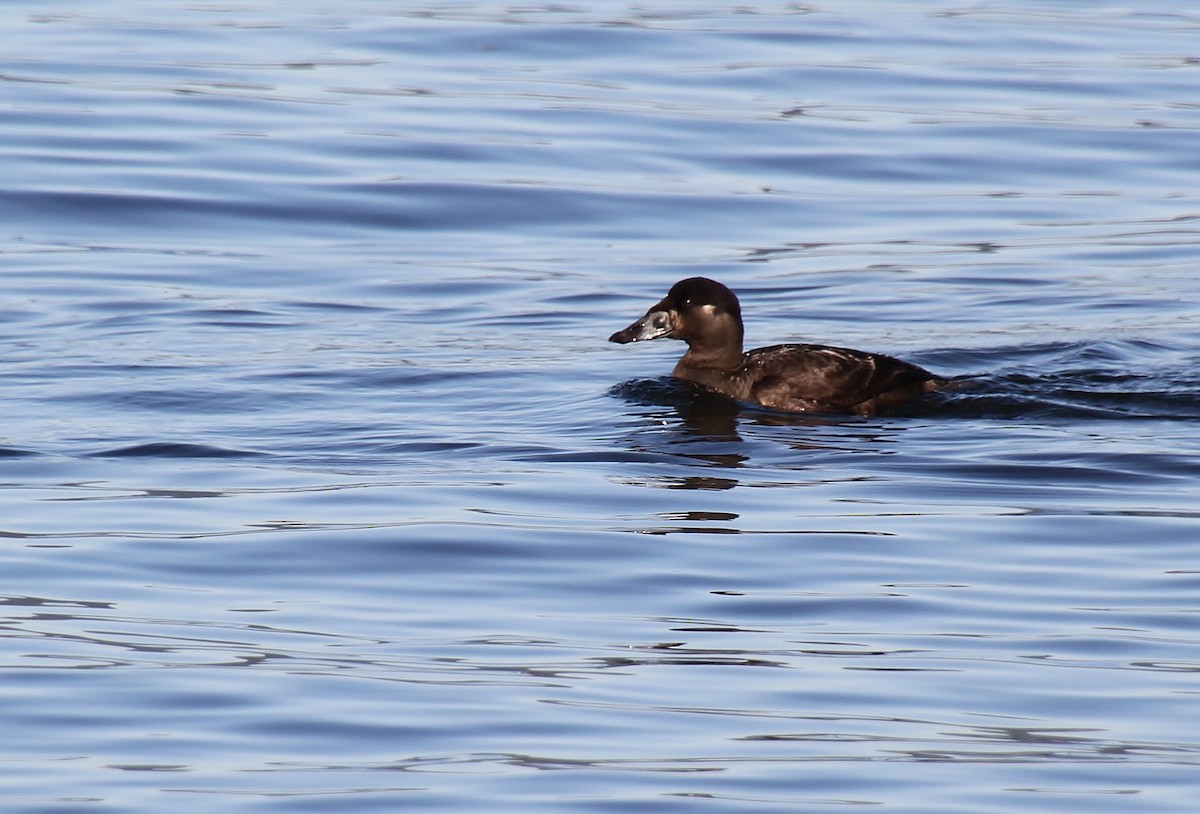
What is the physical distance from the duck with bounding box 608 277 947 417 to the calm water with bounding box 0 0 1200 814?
19cm

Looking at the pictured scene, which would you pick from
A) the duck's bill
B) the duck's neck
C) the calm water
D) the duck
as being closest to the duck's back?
the duck

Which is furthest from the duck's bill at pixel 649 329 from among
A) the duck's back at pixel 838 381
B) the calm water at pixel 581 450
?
the duck's back at pixel 838 381

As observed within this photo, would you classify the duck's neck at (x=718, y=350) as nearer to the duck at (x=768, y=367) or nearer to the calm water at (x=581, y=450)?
the duck at (x=768, y=367)

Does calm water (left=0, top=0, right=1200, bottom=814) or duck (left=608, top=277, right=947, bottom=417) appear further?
duck (left=608, top=277, right=947, bottom=417)

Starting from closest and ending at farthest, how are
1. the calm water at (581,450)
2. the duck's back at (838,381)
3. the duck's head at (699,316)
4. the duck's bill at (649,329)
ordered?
the calm water at (581,450) → the duck's back at (838,381) → the duck's head at (699,316) → the duck's bill at (649,329)

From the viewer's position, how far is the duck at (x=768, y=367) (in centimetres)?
1170

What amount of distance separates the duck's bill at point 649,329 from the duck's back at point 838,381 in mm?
856

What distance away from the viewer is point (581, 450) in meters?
10.8

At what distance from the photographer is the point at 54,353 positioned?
13336 mm

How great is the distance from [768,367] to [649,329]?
0.92m

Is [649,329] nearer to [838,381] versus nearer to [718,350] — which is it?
[718,350]

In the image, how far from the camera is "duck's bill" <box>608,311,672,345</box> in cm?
1264

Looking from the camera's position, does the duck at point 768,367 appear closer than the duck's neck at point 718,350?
Yes

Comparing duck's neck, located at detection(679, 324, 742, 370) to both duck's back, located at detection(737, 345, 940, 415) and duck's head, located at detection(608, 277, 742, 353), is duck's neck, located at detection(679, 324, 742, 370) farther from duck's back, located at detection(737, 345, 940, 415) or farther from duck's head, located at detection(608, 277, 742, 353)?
→ duck's back, located at detection(737, 345, 940, 415)
